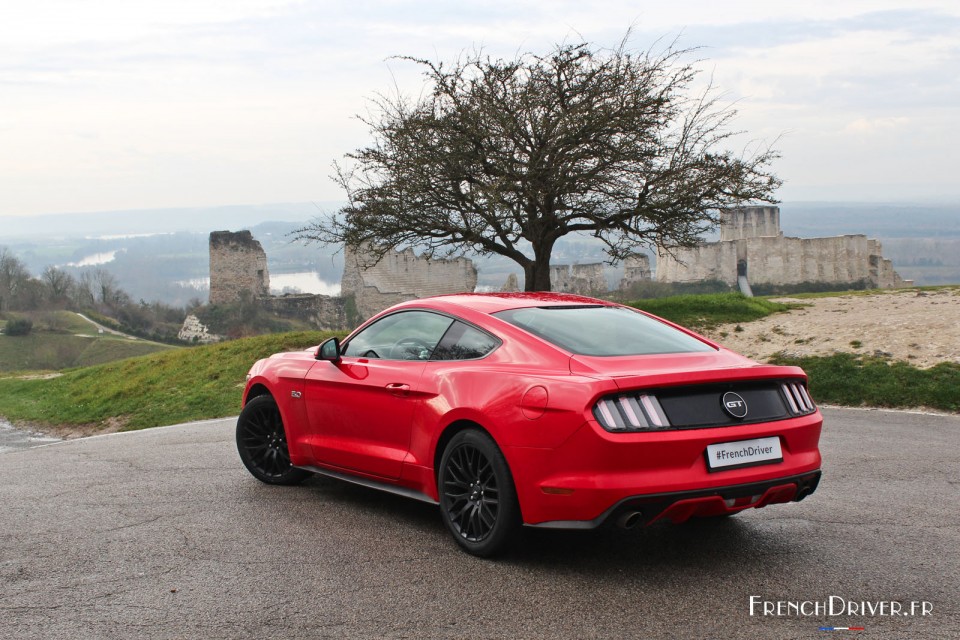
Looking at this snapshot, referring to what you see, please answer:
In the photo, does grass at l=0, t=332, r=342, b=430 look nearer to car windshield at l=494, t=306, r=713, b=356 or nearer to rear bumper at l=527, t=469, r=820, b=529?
car windshield at l=494, t=306, r=713, b=356

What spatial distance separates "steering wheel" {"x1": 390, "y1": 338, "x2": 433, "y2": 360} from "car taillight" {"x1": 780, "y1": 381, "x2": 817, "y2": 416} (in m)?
2.04

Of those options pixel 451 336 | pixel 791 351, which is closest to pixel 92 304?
pixel 791 351

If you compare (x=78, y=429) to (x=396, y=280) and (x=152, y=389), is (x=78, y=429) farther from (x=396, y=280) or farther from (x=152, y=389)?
(x=396, y=280)

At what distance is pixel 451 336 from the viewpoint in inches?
234

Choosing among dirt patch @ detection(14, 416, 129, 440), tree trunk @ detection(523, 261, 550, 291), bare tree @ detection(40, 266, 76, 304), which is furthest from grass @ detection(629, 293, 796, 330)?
bare tree @ detection(40, 266, 76, 304)

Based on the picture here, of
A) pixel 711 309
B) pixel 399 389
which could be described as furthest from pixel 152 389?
pixel 399 389

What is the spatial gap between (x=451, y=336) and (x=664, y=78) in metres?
19.4

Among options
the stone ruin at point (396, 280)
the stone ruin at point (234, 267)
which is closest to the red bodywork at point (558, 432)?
the stone ruin at point (396, 280)

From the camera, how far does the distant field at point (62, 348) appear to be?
68.9 meters

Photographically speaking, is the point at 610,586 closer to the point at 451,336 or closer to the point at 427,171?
the point at 451,336

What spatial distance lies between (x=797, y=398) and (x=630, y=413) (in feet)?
3.67

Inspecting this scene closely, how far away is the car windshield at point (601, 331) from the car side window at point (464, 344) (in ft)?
0.62

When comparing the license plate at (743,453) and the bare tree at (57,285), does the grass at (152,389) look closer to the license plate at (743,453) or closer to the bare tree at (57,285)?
the license plate at (743,453)

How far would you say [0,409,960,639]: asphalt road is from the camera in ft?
14.3
